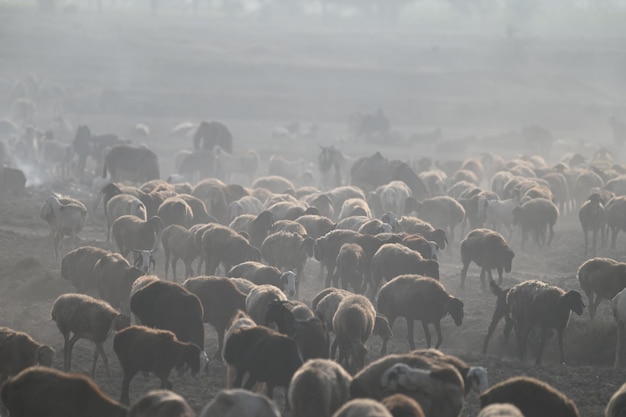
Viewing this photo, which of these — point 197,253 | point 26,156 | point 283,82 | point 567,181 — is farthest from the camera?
point 283,82

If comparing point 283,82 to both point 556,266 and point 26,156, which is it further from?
point 556,266

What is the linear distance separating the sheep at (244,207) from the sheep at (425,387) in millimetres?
14793

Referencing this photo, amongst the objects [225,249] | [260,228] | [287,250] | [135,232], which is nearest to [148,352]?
[225,249]

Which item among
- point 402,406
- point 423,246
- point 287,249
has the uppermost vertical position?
point 402,406

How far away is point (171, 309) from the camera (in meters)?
15.3

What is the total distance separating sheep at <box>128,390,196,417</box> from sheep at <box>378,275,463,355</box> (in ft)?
21.3

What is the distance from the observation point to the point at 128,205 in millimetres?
24547

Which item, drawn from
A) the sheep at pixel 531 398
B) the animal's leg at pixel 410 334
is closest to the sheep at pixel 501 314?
the animal's leg at pixel 410 334

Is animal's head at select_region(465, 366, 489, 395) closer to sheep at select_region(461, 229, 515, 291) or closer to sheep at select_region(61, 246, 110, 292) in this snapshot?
sheep at select_region(461, 229, 515, 291)

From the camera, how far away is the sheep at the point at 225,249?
21.1 metres

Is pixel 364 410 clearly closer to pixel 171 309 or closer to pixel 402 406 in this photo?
pixel 402 406

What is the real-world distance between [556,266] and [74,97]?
50.5 metres

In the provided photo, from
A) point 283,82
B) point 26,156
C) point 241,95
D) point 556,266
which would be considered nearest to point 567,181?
point 556,266

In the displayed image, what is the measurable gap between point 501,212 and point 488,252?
22.1 ft
